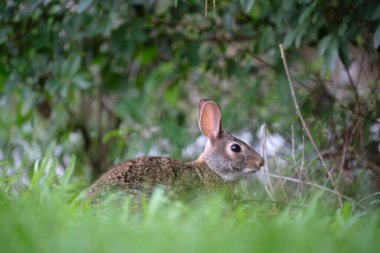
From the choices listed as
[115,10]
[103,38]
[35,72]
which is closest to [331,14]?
[115,10]

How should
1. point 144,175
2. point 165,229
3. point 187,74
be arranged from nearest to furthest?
point 165,229
point 144,175
point 187,74

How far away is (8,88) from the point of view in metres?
6.54

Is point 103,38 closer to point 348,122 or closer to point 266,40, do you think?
point 266,40

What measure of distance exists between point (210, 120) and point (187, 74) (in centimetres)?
168

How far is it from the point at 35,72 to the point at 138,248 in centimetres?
438

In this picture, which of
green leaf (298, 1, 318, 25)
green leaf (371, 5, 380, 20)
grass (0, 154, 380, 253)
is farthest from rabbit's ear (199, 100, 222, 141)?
grass (0, 154, 380, 253)

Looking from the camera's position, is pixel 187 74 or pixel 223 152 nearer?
pixel 223 152

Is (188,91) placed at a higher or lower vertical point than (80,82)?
lower

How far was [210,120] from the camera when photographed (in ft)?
20.0

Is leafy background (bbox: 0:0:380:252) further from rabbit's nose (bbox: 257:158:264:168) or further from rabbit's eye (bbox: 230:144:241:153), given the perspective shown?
rabbit's eye (bbox: 230:144:241:153)

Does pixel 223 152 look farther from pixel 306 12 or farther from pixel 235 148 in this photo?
pixel 306 12

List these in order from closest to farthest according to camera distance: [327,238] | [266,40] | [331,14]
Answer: [327,238] < [331,14] < [266,40]

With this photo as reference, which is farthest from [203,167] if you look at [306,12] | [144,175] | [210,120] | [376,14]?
[376,14]

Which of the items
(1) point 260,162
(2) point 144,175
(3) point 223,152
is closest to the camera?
(2) point 144,175
